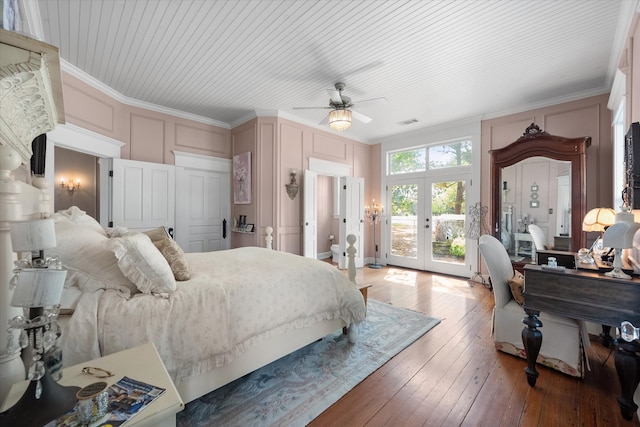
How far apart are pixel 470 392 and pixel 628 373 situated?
848mm

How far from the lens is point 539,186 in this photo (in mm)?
3885

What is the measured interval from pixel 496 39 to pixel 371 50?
117 cm

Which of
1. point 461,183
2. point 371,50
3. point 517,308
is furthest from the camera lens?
point 461,183

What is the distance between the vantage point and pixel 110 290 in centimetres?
148

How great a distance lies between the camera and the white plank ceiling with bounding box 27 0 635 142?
2.23 m

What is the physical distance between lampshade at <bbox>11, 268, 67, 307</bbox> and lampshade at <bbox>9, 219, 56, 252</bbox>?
7 centimetres

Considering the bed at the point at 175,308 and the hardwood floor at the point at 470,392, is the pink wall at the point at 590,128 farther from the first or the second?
the bed at the point at 175,308

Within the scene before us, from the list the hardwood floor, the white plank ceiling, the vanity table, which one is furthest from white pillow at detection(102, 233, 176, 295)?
the vanity table

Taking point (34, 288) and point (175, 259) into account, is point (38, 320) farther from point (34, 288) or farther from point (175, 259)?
point (175, 259)

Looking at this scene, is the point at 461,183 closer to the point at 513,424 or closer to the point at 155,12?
the point at 513,424

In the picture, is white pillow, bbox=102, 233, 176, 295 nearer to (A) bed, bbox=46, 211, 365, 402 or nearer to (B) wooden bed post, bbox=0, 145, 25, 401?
(A) bed, bbox=46, 211, 365, 402

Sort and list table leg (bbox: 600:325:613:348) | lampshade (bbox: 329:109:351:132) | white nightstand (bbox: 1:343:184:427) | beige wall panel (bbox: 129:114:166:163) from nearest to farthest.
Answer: white nightstand (bbox: 1:343:184:427), table leg (bbox: 600:325:613:348), lampshade (bbox: 329:109:351:132), beige wall panel (bbox: 129:114:166:163)

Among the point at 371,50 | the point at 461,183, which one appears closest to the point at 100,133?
the point at 371,50

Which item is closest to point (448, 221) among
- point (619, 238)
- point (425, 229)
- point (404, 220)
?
point (425, 229)
